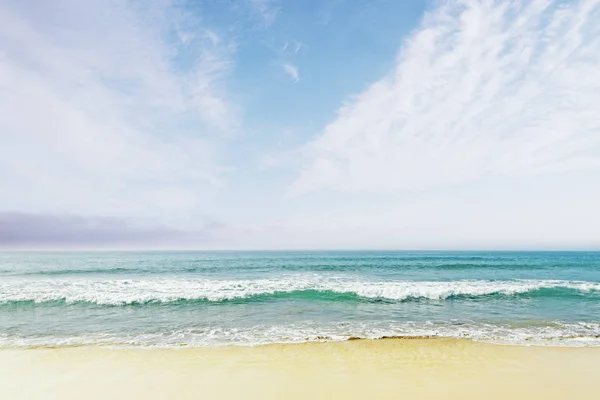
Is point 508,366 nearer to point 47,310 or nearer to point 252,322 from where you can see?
point 252,322

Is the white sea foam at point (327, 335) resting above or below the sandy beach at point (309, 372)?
below

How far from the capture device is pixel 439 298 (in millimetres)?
14430

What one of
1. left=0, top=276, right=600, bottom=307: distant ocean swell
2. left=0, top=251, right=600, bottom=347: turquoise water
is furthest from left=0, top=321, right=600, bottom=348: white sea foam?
left=0, top=276, right=600, bottom=307: distant ocean swell

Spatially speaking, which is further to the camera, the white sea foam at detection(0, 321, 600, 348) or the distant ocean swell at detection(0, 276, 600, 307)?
the distant ocean swell at detection(0, 276, 600, 307)

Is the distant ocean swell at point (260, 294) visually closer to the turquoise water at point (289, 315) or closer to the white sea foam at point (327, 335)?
the turquoise water at point (289, 315)

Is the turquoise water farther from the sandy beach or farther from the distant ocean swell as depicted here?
the sandy beach

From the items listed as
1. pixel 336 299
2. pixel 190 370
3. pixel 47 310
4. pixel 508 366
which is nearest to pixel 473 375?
pixel 508 366

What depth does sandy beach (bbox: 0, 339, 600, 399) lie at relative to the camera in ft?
17.0

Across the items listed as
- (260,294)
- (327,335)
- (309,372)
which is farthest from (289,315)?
(309,372)

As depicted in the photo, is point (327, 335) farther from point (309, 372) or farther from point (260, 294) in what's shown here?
point (260, 294)

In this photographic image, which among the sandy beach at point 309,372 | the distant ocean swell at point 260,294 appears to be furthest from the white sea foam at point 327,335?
the distant ocean swell at point 260,294

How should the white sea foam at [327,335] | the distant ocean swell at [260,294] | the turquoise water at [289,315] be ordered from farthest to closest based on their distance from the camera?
the distant ocean swell at [260,294] < the turquoise water at [289,315] < the white sea foam at [327,335]

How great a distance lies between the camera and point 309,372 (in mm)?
5922

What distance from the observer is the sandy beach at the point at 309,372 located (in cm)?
518
